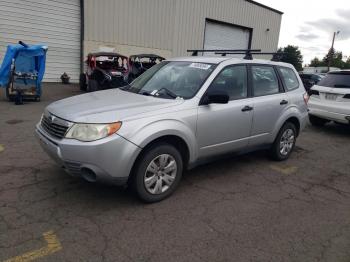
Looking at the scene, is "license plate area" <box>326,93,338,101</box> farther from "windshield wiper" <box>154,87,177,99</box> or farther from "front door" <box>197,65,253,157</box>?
"windshield wiper" <box>154,87,177,99</box>

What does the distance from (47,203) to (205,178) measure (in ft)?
7.01

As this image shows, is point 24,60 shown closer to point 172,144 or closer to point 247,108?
point 172,144

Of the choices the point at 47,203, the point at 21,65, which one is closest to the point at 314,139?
the point at 47,203

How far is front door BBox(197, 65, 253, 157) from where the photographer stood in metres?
3.96

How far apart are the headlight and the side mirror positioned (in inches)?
48.5

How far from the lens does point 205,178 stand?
4516 millimetres

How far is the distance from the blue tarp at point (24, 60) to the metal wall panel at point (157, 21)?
5061mm

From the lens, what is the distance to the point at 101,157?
10.2ft

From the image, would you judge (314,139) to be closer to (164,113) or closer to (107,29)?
(164,113)

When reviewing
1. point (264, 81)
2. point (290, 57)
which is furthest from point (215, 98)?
point (290, 57)

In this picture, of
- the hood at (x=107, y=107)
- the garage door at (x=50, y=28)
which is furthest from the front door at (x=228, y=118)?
the garage door at (x=50, y=28)

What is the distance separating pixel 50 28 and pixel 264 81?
11.5 metres

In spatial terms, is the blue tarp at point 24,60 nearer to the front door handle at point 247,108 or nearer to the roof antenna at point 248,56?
the roof antenna at point 248,56

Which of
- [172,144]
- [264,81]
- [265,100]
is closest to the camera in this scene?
[172,144]
